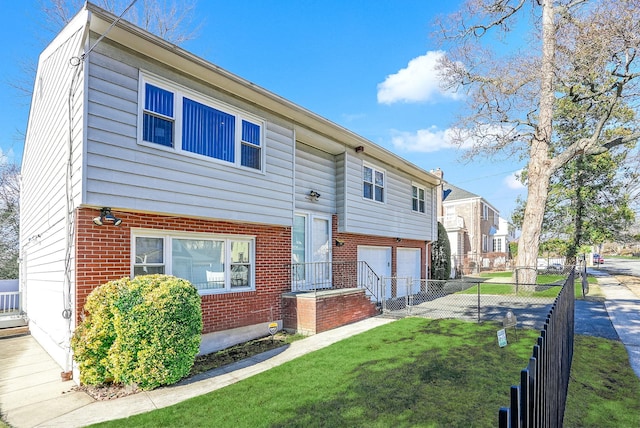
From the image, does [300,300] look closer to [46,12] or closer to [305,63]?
[305,63]

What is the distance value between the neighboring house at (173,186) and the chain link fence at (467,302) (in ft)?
6.09

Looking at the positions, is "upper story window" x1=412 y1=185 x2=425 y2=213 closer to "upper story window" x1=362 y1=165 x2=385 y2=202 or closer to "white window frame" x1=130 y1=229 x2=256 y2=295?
"upper story window" x1=362 y1=165 x2=385 y2=202

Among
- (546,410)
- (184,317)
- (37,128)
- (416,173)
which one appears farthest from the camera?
(416,173)

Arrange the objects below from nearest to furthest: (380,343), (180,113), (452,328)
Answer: (180,113) → (380,343) → (452,328)

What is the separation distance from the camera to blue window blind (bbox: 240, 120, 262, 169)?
7.85m

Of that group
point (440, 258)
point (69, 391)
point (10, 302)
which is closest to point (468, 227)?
point (440, 258)

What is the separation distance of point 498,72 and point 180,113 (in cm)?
1448

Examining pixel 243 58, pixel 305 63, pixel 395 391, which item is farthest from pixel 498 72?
pixel 395 391

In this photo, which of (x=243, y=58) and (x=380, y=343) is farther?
(x=243, y=58)

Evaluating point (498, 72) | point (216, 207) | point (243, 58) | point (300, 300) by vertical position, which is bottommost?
point (300, 300)

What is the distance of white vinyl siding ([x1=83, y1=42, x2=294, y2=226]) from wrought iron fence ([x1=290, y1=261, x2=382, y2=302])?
245 centimetres

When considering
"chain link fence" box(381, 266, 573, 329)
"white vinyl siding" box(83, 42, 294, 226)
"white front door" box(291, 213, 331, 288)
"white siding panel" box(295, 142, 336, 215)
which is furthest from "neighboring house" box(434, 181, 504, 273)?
"white vinyl siding" box(83, 42, 294, 226)

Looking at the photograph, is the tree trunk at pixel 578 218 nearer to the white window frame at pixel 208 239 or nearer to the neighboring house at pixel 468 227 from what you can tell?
the neighboring house at pixel 468 227

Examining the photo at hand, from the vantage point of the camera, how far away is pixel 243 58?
17.2 m
